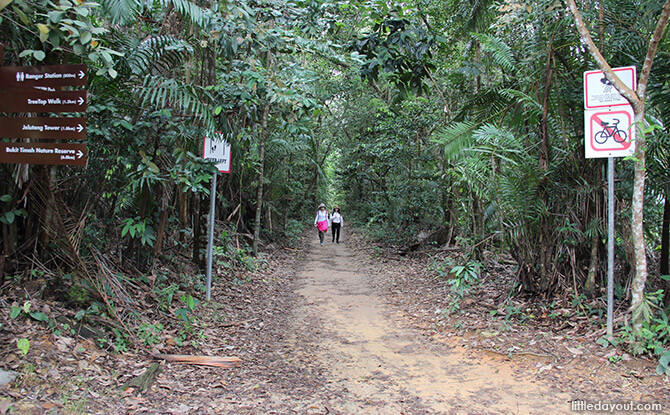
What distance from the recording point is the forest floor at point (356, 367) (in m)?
3.53

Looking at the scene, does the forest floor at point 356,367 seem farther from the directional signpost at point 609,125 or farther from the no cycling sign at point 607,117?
the no cycling sign at point 607,117

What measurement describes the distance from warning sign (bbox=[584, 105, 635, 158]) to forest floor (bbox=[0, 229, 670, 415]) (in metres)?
1.96

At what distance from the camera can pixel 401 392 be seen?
13.0 feet

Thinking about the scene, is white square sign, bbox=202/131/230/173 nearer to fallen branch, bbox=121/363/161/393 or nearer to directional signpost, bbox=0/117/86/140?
directional signpost, bbox=0/117/86/140

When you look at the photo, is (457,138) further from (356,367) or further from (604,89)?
(356,367)

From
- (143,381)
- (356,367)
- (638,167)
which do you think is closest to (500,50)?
(638,167)

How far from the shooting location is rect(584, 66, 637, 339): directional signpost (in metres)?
4.50

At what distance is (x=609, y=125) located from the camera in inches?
182

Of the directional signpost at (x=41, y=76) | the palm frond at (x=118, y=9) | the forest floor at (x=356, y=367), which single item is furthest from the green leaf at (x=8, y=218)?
the palm frond at (x=118, y=9)

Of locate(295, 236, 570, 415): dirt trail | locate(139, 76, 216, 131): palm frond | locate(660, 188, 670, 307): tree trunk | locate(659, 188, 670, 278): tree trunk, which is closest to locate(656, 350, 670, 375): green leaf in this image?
locate(295, 236, 570, 415): dirt trail

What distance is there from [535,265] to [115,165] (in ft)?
18.6

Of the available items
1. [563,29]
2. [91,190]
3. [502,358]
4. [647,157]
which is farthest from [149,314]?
[563,29]

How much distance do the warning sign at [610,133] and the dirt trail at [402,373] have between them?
2496 millimetres

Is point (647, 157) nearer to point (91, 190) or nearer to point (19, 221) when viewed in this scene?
point (91, 190)
